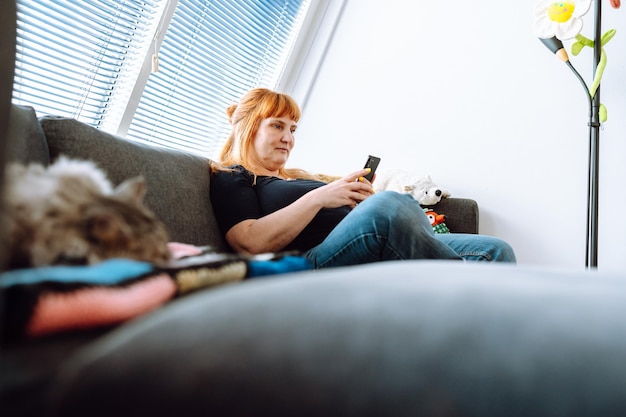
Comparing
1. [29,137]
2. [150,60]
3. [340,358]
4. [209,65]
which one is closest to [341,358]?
[340,358]

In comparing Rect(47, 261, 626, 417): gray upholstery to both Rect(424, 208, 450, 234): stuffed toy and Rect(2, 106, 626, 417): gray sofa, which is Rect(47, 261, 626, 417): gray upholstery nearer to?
Rect(2, 106, 626, 417): gray sofa

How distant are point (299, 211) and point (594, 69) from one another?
159cm

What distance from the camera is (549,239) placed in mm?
2324

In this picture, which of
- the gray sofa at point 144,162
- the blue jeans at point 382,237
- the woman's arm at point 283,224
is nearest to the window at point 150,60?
the gray sofa at point 144,162

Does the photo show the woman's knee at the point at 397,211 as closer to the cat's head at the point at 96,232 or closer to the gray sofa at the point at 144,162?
the gray sofa at the point at 144,162

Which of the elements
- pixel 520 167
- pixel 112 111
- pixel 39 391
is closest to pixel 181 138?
pixel 112 111

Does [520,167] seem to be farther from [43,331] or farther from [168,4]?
[43,331]

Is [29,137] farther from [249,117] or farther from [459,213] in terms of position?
[459,213]

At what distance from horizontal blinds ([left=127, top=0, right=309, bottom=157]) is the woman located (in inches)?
18.7

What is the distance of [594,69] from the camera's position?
2.08 meters

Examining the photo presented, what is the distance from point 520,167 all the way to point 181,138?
1689mm

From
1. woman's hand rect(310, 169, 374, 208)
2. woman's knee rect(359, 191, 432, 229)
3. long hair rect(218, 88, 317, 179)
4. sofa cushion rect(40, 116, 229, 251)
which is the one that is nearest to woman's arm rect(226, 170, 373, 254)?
woman's hand rect(310, 169, 374, 208)

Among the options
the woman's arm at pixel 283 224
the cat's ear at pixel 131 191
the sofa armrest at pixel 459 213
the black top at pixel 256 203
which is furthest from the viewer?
the sofa armrest at pixel 459 213

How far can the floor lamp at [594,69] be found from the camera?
200cm
